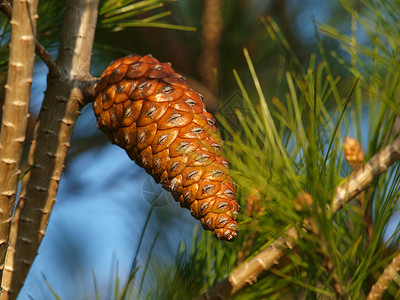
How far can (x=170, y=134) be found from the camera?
1.85 feet

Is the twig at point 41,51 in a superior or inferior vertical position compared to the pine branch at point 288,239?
superior

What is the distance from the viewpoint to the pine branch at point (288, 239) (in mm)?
584

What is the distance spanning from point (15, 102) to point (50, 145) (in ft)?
0.49

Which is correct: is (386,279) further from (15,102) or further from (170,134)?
(15,102)

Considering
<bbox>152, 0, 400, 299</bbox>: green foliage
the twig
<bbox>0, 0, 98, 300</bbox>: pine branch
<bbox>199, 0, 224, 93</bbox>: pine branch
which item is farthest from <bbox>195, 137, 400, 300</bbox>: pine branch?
<bbox>199, 0, 224, 93</bbox>: pine branch

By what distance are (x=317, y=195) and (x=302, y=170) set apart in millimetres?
86

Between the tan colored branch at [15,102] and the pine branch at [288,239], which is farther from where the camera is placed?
the pine branch at [288,239]

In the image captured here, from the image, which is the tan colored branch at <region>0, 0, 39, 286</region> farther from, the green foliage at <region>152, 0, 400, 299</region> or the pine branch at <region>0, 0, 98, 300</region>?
the green foliage at <region>152, 0, 400, 299</region>

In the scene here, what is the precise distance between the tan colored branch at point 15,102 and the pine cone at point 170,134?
0.14m

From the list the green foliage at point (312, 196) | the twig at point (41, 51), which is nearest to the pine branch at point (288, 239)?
the green foliage at point (312, 196)

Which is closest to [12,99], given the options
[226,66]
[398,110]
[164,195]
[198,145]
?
[198,145]

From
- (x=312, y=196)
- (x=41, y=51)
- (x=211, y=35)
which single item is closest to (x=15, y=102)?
(x=41, y=51)

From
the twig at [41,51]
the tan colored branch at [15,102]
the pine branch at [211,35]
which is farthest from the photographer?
the pine branch at [211,35]

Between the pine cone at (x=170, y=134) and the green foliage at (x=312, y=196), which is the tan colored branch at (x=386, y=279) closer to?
the green foliage at (x=312, y=196)
